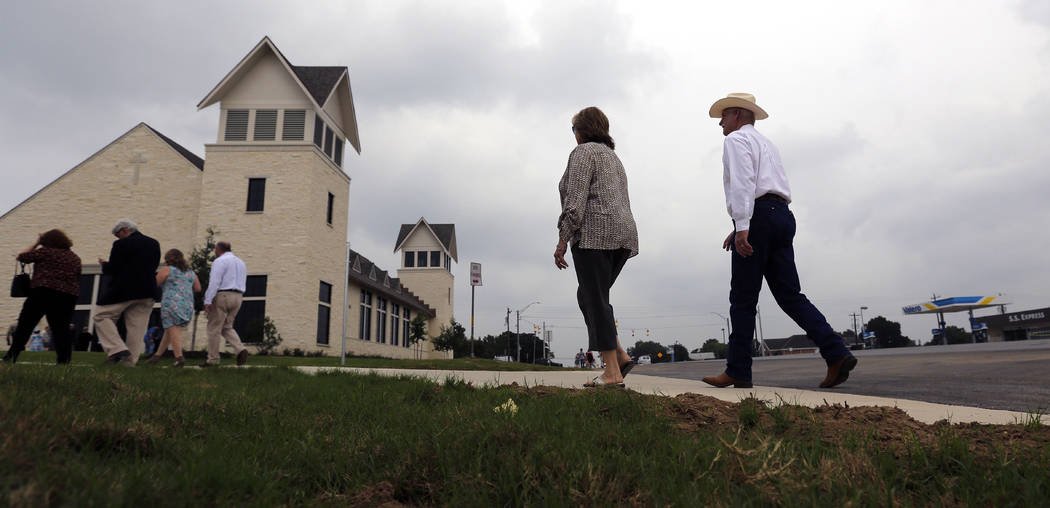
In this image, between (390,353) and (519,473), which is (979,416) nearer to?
(519,473)

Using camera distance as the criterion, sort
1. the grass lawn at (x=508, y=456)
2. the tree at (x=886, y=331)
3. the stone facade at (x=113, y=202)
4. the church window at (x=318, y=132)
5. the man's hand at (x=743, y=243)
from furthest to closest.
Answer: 1. the tree at (x=886, y=331)
2. the church window at (x=318, y=132)
3. the stone facade at (x=113, y=202)
4. the man's hand at (x=743, y=243)
5. the grass lawn at (x=508, y=456)

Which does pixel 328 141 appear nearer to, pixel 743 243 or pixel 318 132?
pixel 318 132

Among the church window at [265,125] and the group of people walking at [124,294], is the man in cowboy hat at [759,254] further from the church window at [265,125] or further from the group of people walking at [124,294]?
the church window at [265,125]

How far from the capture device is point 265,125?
2694cm

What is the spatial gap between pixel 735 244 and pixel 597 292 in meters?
1.11

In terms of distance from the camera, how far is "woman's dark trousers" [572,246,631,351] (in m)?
4.66

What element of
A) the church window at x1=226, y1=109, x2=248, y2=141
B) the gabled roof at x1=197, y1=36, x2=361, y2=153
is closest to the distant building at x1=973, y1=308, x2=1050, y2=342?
the gabled roof at x1=197, y1=36, x2=361, y2=153

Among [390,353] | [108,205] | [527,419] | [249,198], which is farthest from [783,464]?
[390,353]

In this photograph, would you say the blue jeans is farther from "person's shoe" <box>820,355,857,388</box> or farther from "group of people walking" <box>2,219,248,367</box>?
"group of people walking" <box>2,219,248,367</box>

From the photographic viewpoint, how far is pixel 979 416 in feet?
10.2

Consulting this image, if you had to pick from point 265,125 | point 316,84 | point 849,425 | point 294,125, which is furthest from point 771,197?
point 316,84

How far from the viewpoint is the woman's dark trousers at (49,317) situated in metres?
7.29

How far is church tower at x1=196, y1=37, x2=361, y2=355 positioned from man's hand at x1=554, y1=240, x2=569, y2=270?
68.5ft

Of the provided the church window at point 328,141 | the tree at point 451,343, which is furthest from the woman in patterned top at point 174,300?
the tree at point 451,343
